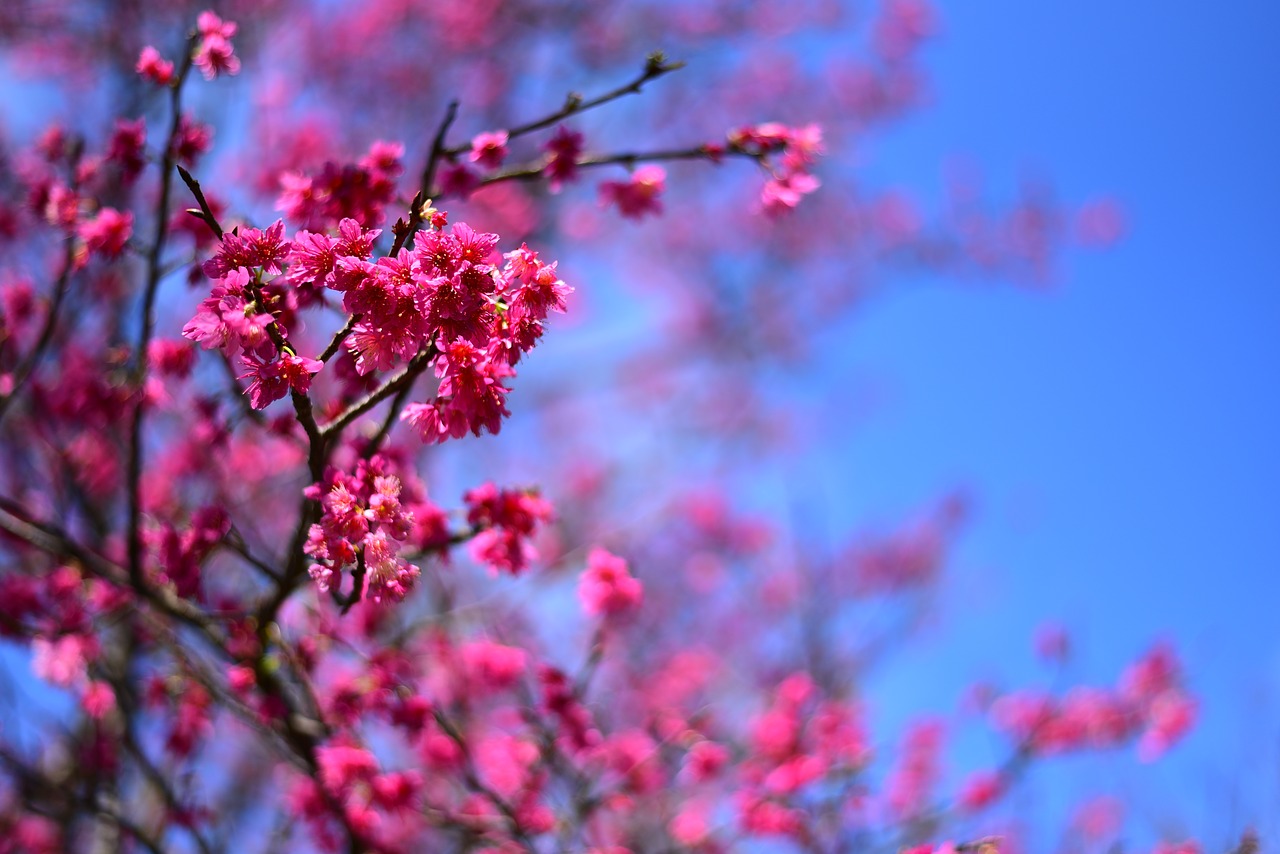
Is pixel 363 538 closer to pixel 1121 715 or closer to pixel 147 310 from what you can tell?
pixel 147 310

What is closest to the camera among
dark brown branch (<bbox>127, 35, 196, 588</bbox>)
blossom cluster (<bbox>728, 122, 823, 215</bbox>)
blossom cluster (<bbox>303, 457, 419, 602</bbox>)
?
blossom cluster (<bbox>303, 457, 419, 602</bbox>)

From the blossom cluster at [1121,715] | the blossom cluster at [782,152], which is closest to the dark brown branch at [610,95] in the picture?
the blossom cluster at [782,152]

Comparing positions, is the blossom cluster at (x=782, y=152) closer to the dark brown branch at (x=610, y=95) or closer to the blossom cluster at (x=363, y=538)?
the dark brown branch at (x=610, y=95)

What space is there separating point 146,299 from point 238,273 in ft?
Result: 4.85

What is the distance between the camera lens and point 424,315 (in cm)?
201

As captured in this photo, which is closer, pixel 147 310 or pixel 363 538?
pixel 363 538

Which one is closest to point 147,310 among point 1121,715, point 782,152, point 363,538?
point 363,538

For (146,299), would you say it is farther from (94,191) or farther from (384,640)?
(94,191)

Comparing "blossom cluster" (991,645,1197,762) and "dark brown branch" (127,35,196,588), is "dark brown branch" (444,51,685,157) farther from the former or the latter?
"blossom cluster" (991,645,1197,762)

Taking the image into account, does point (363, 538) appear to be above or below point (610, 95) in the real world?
below

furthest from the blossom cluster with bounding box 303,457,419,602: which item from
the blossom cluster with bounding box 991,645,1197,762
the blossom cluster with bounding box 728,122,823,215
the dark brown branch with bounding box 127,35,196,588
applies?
the blossom cluster with bounding box 991,645,1197,762

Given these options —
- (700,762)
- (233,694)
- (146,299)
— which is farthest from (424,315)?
(700,762)

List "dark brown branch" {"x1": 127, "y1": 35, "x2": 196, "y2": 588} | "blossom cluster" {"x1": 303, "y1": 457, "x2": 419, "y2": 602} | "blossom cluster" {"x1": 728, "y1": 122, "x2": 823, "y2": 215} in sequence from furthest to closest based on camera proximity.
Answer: "blossom cluster" {"x1": 728, "y1": 122, "x2": 823, "y2": 215}
"dark brown branch" {"x1": 127, "y1": 35, "x2": 196, "y2": 588}
"blossom cluster" {"x1": 303, "y1": 457, "x2": 419, "y2": 602}

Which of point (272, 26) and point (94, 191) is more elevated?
point (272, 26)
